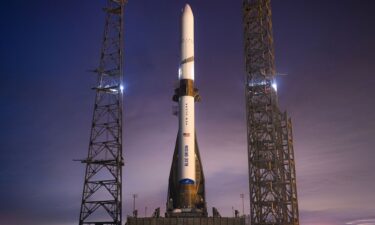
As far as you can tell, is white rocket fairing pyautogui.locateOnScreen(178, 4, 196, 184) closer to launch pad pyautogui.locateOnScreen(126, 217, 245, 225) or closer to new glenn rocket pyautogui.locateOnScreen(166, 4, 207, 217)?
new glenn rocket pyautogui.locateOnScreen(166, 4, 207, 217)

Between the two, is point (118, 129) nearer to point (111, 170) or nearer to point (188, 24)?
point (111, 170)

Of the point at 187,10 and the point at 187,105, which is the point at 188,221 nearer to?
the point at 187,105

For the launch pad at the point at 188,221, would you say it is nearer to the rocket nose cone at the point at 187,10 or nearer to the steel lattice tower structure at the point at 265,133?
the steel lattice tower structure at the point at 265,133

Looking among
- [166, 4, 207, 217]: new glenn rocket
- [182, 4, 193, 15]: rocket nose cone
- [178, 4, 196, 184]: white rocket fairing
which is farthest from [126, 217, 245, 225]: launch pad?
[182, 4, 193, 15]: rocket nose cone

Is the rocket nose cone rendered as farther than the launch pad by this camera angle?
Yes

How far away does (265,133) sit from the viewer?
78562 millimetres

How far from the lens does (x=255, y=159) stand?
77500 mm

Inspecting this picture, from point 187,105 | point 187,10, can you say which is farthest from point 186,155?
point 187,10

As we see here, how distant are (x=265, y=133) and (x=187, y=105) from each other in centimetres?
1395

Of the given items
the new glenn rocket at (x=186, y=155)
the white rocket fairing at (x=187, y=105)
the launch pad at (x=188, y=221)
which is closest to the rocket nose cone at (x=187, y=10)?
the white rocket fairing at (x=187, y=105)

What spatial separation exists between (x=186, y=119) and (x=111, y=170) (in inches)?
575

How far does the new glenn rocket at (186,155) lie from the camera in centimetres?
6988

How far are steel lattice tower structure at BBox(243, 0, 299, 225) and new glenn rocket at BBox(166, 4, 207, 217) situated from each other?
9.02 meters

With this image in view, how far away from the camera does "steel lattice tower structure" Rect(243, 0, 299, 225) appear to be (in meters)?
74.4
